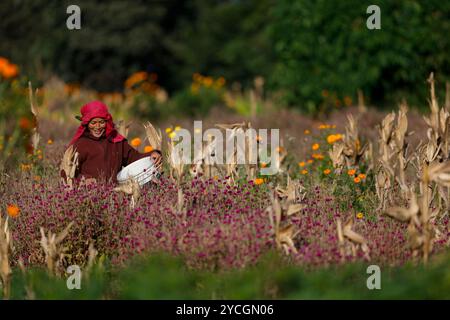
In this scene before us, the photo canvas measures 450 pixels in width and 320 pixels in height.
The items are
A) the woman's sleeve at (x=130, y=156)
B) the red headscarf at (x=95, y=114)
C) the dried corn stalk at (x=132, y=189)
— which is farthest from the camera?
the woman's sleeve at (x=130, y=156)

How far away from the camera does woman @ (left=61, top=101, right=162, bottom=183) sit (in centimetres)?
512

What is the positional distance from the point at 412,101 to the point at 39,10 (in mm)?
9849

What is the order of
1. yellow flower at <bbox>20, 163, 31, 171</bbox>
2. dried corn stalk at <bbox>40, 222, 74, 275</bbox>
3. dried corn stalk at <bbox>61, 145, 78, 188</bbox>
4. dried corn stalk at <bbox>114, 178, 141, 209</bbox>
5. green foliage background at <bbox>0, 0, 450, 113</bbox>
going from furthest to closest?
green foliage background at <bbox>0, 0, 450, 113</bbox>, yellow flower at <bbox>20, 163, 31, 171</bbox>, dried corn stalk at <bbox>61, 145, 78, 188</bbox>, dried corn stalk at <bbox>114, 178, 141, 209</bbox>, dried corn stalk at <bbox>40, 222, 74, 275</bbox>

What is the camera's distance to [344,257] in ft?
13.0

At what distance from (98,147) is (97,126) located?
147 millimetres

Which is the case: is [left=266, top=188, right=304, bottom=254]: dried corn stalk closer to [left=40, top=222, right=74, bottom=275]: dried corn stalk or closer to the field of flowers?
the field of flowers

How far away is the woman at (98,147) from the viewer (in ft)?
A: 16.8

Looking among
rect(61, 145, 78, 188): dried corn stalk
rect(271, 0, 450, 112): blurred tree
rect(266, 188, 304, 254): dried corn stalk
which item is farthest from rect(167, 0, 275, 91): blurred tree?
rect(266, 188, 304, 254): dried corn stalk

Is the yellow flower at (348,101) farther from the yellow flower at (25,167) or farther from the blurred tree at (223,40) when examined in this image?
the blurred tree at (223,40)

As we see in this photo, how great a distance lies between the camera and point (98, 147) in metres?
5.18

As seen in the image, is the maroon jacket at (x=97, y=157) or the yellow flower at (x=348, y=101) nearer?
the maroon jacket at (x=97, y=157)

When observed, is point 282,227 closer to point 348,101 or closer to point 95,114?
point 95,114

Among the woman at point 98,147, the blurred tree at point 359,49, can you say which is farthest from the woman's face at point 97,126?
the blurred tree at point 359,49
